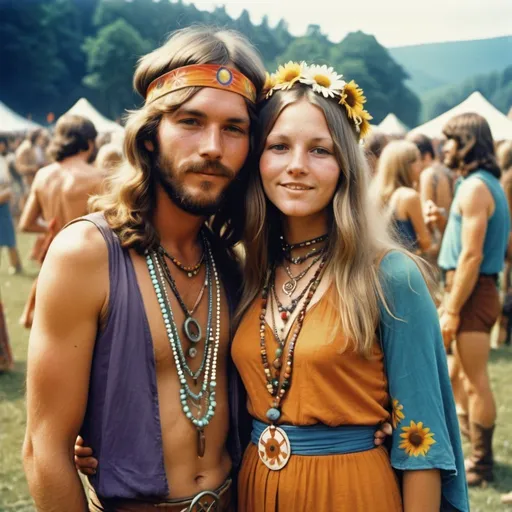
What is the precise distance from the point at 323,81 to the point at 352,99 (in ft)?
0.41

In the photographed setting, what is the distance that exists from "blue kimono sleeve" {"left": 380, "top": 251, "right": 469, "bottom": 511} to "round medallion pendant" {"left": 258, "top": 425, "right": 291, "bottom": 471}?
37cm

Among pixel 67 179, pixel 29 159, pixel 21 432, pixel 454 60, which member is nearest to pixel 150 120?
pixel 21 432

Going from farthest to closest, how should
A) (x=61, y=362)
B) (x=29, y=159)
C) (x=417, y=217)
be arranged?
(x=29, y=159) < (x=417, y=217) < (x=61, y=362)

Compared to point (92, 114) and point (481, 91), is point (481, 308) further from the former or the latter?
point (481, 91)

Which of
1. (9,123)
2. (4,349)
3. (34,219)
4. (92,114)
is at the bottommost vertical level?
(4,349)

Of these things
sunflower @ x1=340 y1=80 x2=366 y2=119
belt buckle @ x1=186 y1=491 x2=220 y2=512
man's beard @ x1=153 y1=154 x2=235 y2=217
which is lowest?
belt buckle @ x1=186 y1=491 x2=220 y2=512

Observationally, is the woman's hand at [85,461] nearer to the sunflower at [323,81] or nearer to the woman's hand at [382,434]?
the woman's hand at [382,434]

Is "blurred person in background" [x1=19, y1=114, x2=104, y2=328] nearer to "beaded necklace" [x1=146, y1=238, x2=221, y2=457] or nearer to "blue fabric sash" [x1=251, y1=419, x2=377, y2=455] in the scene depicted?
"beaded necklace" [x1=146, y1=238, x2=221, y2=457]

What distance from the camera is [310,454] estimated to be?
7.22ft

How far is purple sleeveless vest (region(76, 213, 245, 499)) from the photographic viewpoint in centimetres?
206

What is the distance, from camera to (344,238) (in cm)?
232

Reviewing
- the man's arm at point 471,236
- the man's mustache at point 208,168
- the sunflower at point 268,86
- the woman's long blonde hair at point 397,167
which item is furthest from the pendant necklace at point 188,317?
the woman's long blonde hair at point 397,167

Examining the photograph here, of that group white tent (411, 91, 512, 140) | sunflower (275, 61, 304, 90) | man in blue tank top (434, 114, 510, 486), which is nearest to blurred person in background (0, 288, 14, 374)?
man in blue tank top (434, 114, 510, 486)

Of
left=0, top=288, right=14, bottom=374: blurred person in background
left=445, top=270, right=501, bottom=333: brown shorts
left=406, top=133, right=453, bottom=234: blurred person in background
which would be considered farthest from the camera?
left=406, top=133, right=453, bottom=234: blurred person in background
